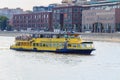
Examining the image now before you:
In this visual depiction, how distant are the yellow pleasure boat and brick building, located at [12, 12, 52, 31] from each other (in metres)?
81.4

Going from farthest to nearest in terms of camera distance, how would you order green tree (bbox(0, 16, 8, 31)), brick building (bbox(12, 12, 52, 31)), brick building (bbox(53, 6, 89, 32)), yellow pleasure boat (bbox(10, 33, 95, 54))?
green tree (bbox(0, 16, 8, 31)) → brick building (bbox(12, 12, 52, 31)) → brick building (bbox(53, 6, 89, 32)) → yellow pleasure boat (bbox(10, 33, 95, 54))

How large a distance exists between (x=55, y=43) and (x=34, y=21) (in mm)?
96407

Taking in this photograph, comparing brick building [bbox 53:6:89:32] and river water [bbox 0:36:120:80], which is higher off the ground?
brick building [bbox 53:6:89:32]

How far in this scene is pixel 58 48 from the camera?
61469mm

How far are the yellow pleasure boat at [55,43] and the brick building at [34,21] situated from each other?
81.4m

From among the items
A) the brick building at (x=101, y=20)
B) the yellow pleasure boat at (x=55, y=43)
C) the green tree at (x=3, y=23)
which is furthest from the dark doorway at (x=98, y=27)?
the yellow pleasure boat at (x=55, y=43)

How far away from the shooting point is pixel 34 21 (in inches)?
6235

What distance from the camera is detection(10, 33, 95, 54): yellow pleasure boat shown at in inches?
2344

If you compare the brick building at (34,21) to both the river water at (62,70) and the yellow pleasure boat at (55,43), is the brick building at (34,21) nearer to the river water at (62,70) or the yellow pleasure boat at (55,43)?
the yellow pleasure boat at (55,43)

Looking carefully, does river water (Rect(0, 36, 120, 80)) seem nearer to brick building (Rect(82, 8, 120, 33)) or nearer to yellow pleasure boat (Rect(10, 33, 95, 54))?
yellow pleasure boat (Rect(10, 33, 95, 54))

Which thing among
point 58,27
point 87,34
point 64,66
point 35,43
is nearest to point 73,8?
point 58,27

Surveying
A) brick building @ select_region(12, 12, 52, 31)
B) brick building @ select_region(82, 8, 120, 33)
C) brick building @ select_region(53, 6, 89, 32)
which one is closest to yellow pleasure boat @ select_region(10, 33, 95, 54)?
brick building @ select_region(82, 8, 120, 33)

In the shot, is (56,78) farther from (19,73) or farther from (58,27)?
(58,27)

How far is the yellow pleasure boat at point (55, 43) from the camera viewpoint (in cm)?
5953
